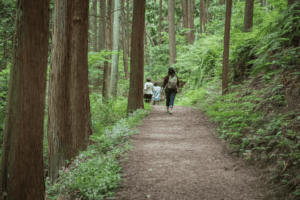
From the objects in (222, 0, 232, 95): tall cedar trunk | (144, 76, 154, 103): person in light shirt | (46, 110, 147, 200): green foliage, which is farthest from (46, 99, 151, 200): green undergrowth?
(144, 76, 154, 103): person in light shirt

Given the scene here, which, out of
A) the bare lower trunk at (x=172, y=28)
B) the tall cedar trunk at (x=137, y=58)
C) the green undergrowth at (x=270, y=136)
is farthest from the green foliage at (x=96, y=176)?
the bare lower trunk at (x=172, y=28)

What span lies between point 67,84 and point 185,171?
165 inches

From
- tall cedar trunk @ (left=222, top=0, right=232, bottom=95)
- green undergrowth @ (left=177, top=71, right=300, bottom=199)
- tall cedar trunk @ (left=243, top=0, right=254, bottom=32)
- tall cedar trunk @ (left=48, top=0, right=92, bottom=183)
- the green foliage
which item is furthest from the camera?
tall cedar trunk @ (left=243, top=0, right=254, bottom=32)

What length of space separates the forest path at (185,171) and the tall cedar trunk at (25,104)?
1537 millimetres

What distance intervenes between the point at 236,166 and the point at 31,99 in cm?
436

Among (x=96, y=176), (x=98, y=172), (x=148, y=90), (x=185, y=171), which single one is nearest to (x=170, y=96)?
(x=148, y=90)

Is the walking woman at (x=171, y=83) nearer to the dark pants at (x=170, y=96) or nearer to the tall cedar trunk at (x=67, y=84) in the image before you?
the dark pants at (x=170, y=96)

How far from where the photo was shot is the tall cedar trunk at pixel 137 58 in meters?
11.0

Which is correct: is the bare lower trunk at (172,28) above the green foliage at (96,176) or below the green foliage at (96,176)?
above

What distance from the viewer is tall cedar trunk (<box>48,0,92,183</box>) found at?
278 inches

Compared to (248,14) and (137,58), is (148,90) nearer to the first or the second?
(137,58)

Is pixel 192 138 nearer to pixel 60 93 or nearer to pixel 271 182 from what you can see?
pixel 271 182

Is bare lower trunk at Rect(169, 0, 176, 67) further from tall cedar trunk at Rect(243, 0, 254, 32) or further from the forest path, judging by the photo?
the forest path

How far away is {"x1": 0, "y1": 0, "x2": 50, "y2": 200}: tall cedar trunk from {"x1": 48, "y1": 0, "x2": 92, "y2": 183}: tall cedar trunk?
10.1 feet
